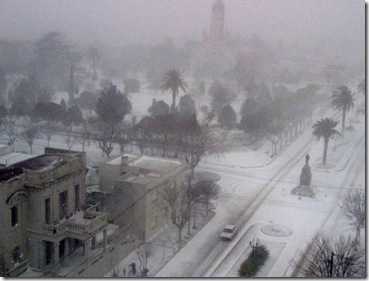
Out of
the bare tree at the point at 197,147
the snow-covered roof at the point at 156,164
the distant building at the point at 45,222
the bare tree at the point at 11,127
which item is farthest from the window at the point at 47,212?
the bare tree at the point at 11,127

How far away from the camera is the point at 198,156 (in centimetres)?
595

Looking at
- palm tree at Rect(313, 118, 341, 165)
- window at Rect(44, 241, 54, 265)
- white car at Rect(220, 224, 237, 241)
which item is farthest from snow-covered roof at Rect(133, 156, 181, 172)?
palm tree at Rect(313, 118, 341, 165)

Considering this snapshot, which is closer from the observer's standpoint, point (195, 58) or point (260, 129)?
point (260, 129)

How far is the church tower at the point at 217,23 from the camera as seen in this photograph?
5.49 metres

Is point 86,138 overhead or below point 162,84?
below

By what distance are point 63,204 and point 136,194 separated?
66 centimetres

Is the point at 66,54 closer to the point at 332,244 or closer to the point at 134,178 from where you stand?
the point at 134,178

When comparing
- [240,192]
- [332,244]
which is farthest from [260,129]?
[332,244]

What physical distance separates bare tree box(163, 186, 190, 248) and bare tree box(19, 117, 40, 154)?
1759mm

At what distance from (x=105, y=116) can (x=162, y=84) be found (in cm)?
136

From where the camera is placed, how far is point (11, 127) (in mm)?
6551

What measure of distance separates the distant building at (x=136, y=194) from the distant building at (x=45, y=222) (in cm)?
39

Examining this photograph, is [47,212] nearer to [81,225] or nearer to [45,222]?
[45,222]

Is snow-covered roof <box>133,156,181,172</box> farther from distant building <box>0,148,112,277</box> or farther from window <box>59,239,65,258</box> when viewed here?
window <box>59,239,65,258</box>
